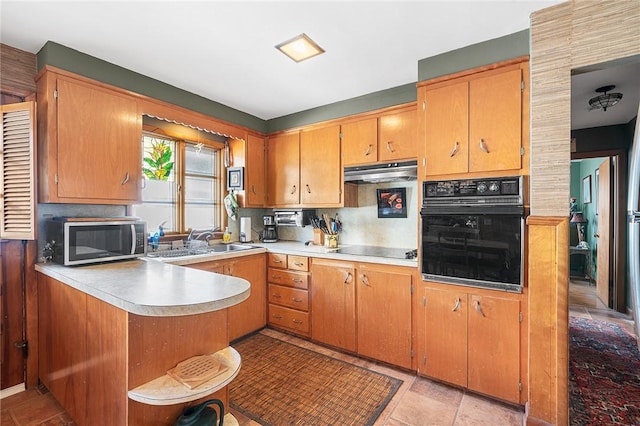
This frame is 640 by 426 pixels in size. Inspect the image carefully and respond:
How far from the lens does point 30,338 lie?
7.16ft

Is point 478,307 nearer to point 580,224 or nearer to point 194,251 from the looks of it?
point 194,251

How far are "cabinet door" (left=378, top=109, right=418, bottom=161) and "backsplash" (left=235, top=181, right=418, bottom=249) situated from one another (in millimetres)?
410

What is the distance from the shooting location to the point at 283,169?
3.57 m

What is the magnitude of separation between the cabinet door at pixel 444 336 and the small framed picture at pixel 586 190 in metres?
5.41

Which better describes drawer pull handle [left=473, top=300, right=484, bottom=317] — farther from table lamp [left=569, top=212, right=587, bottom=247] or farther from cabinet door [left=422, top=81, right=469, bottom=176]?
A: table lamp [left=569, top=212, right=587, bottom=247]

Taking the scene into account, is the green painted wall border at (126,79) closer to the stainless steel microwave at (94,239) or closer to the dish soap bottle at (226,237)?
the stainless steel microwave at (94,239)

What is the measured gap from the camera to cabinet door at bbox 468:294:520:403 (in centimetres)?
194

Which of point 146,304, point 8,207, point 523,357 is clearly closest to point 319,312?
point 523,357

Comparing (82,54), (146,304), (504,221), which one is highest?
(82,54)

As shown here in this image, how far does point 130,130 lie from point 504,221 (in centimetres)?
289

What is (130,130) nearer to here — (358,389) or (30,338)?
(30,338)

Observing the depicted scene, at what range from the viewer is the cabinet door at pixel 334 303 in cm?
267

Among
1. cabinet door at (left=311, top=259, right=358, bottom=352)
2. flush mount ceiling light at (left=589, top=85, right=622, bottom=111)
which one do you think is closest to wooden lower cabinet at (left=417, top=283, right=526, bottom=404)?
cabinet door at (left=311, top=259, right=358, bottom=352)

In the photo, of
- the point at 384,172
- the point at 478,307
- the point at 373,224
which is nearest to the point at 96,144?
the point at 384,172
